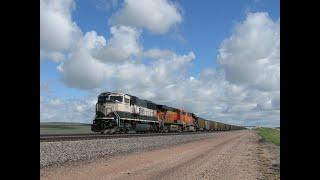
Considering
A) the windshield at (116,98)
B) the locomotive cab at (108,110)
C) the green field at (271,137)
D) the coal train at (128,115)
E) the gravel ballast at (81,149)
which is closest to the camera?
the gravel ballast at (81,149)

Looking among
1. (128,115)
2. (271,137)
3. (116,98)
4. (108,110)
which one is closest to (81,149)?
(108,110)

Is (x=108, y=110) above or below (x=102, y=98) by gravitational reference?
below

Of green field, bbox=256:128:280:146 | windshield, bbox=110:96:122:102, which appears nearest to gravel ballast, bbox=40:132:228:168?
windshield, bbox=110:96:122:102

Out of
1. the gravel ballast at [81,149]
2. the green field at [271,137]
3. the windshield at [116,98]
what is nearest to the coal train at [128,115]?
A: the windshield at [116,98]

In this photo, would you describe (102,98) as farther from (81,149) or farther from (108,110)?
(81,149)

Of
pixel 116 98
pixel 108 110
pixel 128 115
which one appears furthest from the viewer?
pixel 128 115

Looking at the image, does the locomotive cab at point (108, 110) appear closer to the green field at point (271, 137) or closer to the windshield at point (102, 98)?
the windshield at point (102, 98)

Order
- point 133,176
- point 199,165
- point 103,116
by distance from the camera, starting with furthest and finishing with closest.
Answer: point 103,116 → point 199,165 → point 133,176
